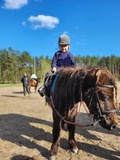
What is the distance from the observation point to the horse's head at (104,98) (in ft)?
9.43

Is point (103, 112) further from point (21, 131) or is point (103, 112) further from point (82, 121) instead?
point (82, 121)

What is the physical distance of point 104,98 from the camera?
9.46ft

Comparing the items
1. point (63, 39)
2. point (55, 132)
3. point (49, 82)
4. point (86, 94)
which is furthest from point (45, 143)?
point (63, 39)

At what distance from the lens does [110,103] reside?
2881mm

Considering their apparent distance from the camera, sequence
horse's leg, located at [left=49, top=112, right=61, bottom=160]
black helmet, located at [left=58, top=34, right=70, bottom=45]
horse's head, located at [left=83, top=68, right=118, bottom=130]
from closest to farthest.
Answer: horse's head, located at [left=83, top=68, right=118, bottom=130]
horse's leg, located at [left=49, top=112, right=61, bottom=160]
black helmet, located at [left=58, top=34, right=70, bottom=45]

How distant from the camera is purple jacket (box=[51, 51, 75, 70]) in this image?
4.55m

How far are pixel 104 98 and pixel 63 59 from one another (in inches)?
75.1

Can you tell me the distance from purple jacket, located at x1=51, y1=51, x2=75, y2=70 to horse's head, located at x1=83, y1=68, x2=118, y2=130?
158 cm

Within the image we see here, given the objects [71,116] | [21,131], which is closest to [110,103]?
[71,116]

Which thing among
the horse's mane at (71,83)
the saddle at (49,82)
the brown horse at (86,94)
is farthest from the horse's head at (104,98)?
the saddle at (49,82)

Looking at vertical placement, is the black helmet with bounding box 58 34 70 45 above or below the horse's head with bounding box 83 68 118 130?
above

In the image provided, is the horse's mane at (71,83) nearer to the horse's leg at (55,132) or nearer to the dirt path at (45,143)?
the horse's leg at (55,132)

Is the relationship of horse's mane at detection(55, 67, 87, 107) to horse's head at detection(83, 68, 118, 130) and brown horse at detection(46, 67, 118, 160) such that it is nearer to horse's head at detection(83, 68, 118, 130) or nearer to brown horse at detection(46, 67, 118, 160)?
brown horse at detection(46, 67, 118, 160)

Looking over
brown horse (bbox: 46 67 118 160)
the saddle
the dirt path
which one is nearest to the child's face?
the saddle
